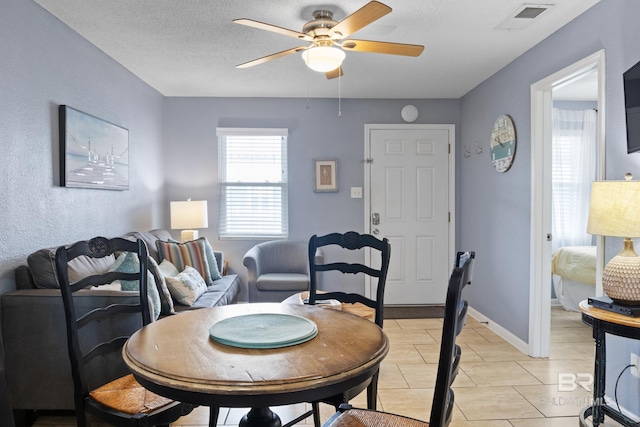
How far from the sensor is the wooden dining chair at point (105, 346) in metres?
1.62

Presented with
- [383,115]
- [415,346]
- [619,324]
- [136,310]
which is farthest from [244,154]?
[619,324]

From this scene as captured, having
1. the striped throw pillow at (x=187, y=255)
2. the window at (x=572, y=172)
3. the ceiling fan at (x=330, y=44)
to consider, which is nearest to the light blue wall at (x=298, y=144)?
the striped throw pillow at (x=187, y=255)

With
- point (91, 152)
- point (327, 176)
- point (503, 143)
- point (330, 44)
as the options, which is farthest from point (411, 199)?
point (91, 152)

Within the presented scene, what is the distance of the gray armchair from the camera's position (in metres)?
4.27

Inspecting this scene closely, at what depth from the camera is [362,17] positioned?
2.15 metres

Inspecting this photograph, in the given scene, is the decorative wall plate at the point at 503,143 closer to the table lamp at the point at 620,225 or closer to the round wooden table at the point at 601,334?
the table lamp at the point at 620,225

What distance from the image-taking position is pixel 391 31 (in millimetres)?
3068

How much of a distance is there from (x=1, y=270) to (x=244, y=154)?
3.01 meters

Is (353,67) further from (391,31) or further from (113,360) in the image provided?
(113,360)

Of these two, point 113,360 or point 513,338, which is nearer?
point 113,360

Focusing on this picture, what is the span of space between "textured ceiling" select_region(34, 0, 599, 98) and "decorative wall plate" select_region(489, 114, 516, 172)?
20.9 inches

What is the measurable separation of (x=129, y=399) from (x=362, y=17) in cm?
203

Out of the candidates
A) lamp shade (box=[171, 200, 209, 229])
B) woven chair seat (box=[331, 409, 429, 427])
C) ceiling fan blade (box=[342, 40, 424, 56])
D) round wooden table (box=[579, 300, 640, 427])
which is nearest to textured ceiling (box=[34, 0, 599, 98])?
ceiling fan blade (box=[342, 40, 424, 56])

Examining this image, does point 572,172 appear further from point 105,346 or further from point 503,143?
point 105,346
